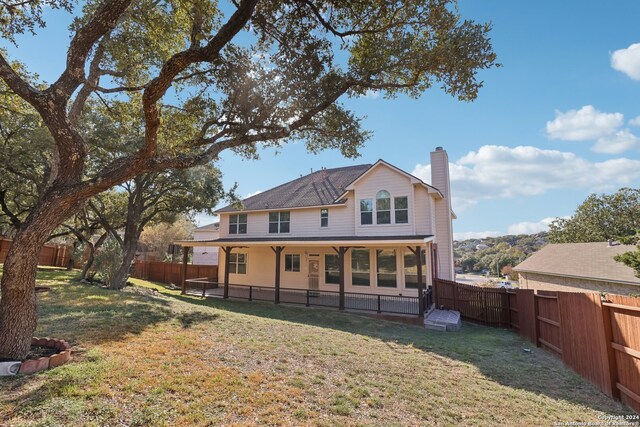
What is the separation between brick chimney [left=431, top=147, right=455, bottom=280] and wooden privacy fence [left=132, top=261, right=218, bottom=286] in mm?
14452

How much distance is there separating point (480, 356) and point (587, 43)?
31.2 ft

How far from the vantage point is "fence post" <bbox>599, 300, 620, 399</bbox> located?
497 cm

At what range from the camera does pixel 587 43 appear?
900 cm

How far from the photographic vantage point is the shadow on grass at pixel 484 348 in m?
5.41

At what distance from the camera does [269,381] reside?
467cm

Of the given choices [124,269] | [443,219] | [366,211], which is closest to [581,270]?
[443,219]

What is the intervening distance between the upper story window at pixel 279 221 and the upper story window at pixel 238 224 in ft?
6.88

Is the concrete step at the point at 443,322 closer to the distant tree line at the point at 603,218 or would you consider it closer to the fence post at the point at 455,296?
the fence post at the point at 455,296

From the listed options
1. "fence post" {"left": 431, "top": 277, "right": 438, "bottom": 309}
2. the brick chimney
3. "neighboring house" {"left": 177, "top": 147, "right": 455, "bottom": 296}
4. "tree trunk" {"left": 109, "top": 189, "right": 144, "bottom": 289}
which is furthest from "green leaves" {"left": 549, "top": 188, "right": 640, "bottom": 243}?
"tree trunk" {"left": 109, "top": 189, "right": 144, "bottom": 289}

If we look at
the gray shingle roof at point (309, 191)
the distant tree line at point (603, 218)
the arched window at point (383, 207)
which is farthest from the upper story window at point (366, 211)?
the distant tree line at point (603, 218)

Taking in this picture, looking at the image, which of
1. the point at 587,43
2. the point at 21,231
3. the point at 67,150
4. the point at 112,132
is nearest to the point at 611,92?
the point at 587,43

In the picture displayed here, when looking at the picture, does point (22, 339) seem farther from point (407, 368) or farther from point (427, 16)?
point (427, 16)

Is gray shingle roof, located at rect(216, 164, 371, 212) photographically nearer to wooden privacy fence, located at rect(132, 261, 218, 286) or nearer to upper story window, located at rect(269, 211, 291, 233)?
upper story window, located at rect(269, 211, 291, 233)

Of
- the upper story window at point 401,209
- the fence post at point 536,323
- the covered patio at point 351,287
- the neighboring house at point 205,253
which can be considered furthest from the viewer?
the neighboring house at point 205,253
